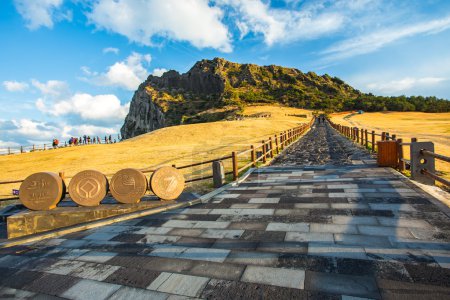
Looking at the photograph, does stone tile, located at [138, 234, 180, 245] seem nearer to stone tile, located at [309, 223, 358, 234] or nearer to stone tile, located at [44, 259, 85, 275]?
stone tile, located at [44, 259, 85, 275]

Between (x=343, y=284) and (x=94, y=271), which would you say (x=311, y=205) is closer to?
(x=343, y=284)

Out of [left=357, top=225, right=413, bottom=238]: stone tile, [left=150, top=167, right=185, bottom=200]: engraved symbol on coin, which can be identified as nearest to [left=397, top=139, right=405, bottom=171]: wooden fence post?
[left=357, top=225, right=413, bottom=238]: stone tile

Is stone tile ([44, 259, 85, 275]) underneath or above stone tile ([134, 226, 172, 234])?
underneath

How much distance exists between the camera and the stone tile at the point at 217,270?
374cm

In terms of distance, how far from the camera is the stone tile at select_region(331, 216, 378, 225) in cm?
520

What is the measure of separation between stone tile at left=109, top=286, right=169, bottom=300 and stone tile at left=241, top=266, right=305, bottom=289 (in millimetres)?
1086

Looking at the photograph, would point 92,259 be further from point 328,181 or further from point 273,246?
point 328,181

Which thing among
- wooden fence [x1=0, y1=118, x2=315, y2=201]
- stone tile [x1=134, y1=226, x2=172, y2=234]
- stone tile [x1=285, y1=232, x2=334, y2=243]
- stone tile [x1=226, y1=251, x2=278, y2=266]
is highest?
wooden fence [x1=0, y1=118, x2=315, y2=201]

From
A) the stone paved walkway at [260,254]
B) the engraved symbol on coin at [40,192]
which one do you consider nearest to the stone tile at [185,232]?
the stone paved walkway at [260,254]

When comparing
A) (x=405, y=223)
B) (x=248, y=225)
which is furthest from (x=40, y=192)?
(x=405, y=223)

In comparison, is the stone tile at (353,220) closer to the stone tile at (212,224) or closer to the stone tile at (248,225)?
the stone tile at (248,225)

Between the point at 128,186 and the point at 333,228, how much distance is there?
210 inches

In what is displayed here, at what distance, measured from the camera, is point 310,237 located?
4.73 meters

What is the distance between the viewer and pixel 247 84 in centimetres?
16688
